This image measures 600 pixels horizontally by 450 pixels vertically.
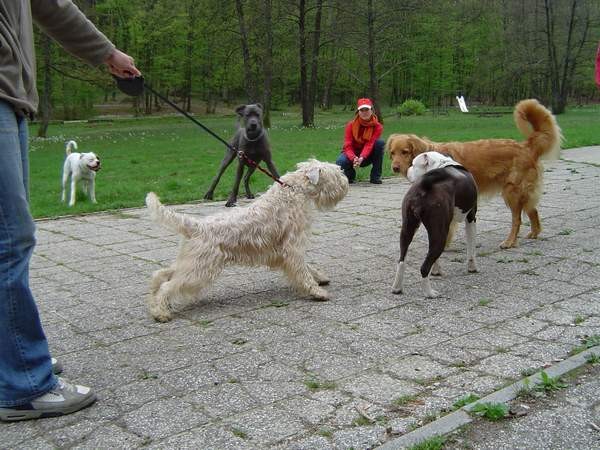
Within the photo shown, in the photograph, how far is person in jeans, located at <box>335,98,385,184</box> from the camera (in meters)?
10.7

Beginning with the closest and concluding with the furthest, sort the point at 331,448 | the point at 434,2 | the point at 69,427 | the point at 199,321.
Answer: the point at 331,448 → the point at 69,427 → the point at 199,321 → the point at 434,2

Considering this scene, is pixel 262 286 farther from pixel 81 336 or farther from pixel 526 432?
pixel 526 432

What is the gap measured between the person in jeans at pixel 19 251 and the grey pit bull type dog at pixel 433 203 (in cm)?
268

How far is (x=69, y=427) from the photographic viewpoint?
288 cm

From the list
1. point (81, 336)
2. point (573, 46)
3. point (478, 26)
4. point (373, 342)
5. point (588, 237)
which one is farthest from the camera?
point (478, 26)

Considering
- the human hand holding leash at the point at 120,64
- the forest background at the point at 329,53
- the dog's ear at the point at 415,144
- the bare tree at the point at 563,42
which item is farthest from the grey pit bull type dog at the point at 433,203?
the bare tree at the point at 563,42

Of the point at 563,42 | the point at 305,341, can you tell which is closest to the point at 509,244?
the point at 305,341

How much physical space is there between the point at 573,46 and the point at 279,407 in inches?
1882

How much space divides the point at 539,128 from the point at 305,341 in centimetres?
410

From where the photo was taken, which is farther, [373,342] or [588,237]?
[588,237]

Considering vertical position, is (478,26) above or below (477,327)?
above

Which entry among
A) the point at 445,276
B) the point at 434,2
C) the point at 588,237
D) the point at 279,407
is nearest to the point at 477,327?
the point at 445,276

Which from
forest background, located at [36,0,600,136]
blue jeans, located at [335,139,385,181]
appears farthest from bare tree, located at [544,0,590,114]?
blue jeans, located at [335,139,385,181]

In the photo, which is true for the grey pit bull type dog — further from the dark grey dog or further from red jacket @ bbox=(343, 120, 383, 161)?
red jacket @ bbox=(343, 120, 383, 161)
